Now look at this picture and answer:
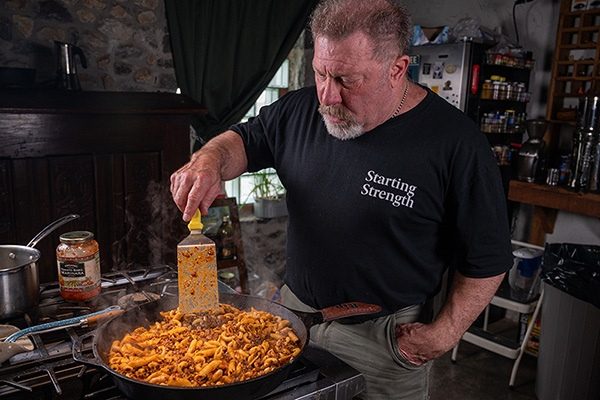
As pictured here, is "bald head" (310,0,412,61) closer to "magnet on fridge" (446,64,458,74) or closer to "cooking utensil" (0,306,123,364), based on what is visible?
"cooking utensil" (0,306,123,364)

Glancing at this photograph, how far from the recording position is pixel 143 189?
2.67 meters

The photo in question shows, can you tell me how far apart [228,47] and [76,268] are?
239 cm

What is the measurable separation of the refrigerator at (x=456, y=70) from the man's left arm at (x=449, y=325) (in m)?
2.06

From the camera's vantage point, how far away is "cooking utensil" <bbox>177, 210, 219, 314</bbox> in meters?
1.15

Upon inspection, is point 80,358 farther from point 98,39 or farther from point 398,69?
point 98,39

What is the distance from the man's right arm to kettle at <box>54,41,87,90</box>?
135 cm

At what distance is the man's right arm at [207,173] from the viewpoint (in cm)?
122

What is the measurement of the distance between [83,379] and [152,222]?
1908mm

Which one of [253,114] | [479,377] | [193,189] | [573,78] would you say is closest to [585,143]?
[573,78]

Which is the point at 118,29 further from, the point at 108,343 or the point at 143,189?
the point at 108,343

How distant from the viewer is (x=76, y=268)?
1324 mm

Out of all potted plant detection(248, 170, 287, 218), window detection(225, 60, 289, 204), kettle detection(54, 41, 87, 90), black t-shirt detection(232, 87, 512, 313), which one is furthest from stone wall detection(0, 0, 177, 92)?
black t-shirt detection(232, 87, 512, 313)

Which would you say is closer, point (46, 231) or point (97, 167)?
point (46, 231)

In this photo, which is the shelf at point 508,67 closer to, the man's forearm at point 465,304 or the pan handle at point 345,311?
the man's forearm at point 465,304
